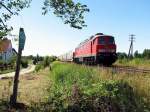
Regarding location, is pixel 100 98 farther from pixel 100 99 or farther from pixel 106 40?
A: pixel 106 40

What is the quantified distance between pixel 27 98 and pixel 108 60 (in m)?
17.4

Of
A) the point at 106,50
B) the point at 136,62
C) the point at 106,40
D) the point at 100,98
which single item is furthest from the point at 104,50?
the point at 100,98

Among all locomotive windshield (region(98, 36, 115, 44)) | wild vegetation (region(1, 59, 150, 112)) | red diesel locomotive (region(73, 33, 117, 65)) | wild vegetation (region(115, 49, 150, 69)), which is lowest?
wild vegetation (region(1, 59, 150, 112))

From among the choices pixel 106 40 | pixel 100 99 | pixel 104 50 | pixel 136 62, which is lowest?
pixel 100 99

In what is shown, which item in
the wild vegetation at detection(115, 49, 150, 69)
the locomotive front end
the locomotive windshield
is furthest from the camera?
the wild vegetation at detection(115, 49, 150, 69)

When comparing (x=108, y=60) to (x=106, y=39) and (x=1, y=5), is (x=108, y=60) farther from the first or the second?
(x=1, y=5)

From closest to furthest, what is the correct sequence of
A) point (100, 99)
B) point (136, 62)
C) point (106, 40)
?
point (100, 99) → point (106, 40) → point (136, 62)

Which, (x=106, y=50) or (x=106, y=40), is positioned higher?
(x=106, y=40)

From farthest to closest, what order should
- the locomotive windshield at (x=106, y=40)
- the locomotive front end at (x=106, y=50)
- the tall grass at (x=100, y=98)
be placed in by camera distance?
1. the locomotive windshield at (x=106, y=40)
2. the locomotive front end at (x=106, y=50)
3. the tall grass at (x=100, y=98)

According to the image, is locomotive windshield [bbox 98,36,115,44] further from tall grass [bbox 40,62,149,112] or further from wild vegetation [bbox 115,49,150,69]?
tall grass [bbox 40,62,149,112]

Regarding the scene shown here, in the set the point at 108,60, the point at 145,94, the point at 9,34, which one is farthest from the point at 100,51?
the point at 145,94

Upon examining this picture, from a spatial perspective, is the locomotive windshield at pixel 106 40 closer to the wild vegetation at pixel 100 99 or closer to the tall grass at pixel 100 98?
the wild vegetation at pixel 100 99

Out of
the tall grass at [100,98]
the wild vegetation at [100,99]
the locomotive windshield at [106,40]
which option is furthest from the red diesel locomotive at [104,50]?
the tall grass at [100,98]

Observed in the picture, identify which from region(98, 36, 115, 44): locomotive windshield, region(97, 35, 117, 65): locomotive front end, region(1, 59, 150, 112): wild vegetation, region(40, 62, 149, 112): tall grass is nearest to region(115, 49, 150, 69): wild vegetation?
region(97, 35, 117, 65): locomotive front end
